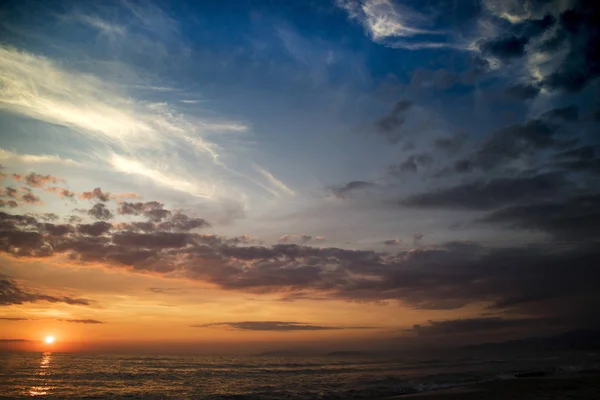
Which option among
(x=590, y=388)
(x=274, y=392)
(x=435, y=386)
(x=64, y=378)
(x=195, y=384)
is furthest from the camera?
(x=64, y=378)

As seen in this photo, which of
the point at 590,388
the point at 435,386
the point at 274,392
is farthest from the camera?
the point at 435,386

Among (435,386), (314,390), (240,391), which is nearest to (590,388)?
(435,386)

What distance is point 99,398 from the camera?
32.0 m

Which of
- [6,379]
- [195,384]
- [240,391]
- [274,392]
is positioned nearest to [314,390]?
[274,392]

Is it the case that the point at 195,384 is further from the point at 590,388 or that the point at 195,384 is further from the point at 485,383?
the point at 590,388

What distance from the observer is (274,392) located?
34.5m

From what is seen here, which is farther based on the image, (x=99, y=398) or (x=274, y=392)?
(x=274, y=392)

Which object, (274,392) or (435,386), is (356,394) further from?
(435,386)

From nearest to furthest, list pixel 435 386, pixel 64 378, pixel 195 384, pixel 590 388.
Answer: pixel 590 388
pixel 435 386
pixel 195 384
pixel 64 378

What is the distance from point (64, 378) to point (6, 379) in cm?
641

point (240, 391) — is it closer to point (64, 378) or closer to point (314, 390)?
point (314, 390)

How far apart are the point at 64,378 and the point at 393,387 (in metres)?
44.5

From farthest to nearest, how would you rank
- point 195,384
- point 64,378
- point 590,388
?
point 64,378 < point 195,384 < point 590,388

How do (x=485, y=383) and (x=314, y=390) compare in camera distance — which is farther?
(x=485, y=383)
